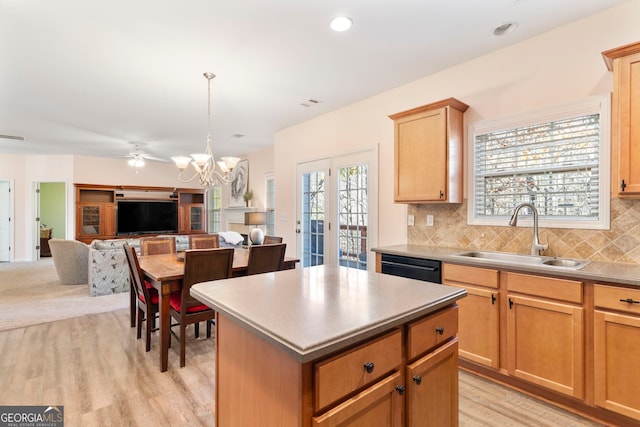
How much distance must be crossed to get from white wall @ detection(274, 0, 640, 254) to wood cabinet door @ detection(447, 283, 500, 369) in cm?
120

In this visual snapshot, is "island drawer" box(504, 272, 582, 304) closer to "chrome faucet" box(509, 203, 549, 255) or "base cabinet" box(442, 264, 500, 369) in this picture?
"base cabinet" box(442, 264, 500, 369)

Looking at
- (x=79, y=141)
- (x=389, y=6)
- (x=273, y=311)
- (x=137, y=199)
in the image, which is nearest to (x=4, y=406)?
(x=273, y=311)

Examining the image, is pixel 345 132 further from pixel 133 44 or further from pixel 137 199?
pixel 137 199

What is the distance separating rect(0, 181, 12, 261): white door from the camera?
7746 mm

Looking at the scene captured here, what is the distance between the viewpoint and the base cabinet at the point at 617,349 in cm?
175

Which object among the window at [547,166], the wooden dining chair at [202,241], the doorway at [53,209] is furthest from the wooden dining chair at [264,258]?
the doorway at [53,209]

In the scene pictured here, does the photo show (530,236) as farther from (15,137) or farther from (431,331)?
(15,137)

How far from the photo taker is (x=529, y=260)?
8.06 ft

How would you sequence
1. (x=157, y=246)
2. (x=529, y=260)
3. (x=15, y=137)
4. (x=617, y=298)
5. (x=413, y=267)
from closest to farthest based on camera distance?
(x=617, y=298), (x=529, y=260), (x=413, y=267), (x=157, y=246), (x=15, y=137)

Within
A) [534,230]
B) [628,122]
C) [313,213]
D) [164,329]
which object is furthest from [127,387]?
[628,122]

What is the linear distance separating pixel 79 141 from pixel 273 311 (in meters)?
7.05

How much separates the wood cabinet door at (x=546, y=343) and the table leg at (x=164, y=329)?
2.62 m

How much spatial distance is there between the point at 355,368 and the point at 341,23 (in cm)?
236

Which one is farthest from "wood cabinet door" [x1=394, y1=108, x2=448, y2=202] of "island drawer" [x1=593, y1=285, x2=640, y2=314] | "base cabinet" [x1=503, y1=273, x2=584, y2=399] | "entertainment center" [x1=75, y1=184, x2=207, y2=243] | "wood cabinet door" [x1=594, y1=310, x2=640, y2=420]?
"entertainment center" [x1=75, y1=184, x2=207, y2=243]
